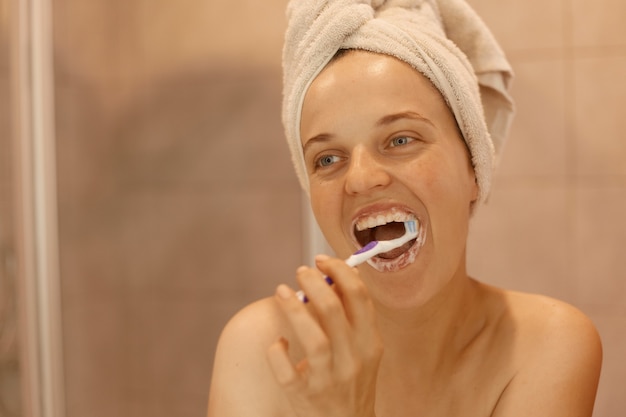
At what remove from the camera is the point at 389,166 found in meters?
0.78

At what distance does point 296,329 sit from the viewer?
0.56 metres

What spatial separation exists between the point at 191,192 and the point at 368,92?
2.71 feet

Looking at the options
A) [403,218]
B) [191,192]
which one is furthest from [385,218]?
[191,192]

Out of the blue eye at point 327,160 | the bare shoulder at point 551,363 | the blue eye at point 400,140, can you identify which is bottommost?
the bare shoulder at point 551,363

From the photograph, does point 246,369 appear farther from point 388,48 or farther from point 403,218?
point 388,48

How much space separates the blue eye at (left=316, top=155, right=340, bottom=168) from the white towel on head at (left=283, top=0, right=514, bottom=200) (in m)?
0.06

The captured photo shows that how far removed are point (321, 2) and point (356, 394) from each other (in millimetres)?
473

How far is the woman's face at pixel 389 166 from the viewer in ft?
2.57

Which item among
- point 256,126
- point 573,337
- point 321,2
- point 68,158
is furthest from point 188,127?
point 573,337

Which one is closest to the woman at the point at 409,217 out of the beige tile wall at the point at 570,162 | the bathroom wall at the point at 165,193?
the beige tile wall at the point at 570,162

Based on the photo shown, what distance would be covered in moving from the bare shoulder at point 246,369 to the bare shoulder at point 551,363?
286 millimetres

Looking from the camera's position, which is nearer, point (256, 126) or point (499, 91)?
point (499, 91)

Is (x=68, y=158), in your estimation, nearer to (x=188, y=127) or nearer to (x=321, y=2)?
(x=188, y=127)

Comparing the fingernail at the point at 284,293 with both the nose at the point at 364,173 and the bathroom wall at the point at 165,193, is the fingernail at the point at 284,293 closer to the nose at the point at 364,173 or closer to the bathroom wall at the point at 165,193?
the nose at the point at 364,173
